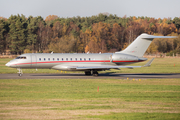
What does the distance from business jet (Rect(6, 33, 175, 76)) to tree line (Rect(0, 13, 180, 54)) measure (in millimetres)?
56163

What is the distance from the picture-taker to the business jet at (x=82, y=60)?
31984 mm

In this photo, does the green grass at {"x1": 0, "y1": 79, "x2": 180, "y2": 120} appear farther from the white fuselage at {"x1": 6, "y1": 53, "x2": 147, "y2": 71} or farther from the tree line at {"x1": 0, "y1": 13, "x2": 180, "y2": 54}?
the tree line at {"x1": 0, "y1": 13, "x2": 180, "y2": 54}

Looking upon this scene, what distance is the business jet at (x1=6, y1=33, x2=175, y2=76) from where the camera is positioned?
3198 centimetres

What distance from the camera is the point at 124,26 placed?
12344 centimetres

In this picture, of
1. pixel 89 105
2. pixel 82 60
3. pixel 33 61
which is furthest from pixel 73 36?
pixel 89 105

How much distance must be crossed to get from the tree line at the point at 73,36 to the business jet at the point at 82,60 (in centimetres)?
5616

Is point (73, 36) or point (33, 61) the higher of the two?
point (73, 36)

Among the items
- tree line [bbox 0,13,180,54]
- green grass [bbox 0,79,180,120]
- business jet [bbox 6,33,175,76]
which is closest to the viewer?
green grass [bbox 0,79,180,120]

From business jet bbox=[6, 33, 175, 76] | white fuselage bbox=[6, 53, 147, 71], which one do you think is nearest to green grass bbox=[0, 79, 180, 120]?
business jet bbox=[6, 33, 175, 76]

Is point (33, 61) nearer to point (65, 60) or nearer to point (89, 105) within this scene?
point (65, 60)

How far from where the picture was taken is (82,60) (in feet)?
109

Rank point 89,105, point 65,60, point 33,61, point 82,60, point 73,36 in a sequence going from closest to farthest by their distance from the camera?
point 89,105, point 33,61, point 65,60, point 82,60, point 73,36

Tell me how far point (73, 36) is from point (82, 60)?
7741cm

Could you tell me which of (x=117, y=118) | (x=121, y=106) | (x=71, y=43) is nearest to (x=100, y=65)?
(x=121, y=106)
